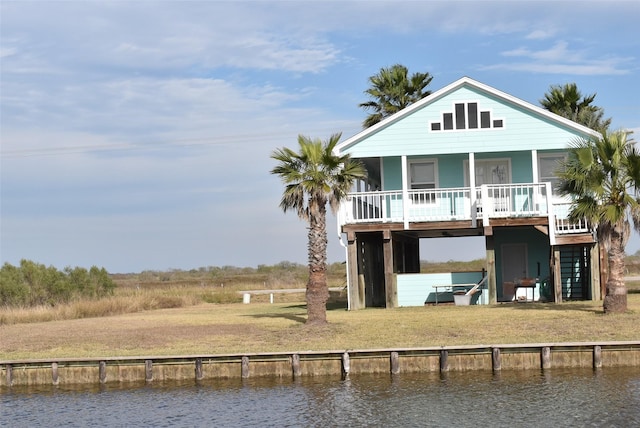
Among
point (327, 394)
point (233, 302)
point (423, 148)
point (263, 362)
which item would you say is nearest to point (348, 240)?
point (423, 148)

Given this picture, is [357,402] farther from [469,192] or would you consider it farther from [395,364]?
[469,192]

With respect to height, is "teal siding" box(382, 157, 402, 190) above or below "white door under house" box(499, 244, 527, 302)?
above

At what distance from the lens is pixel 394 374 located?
69.8ft

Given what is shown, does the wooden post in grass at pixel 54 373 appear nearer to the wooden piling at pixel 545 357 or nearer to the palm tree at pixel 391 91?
the wooden piling at pixel 545 357

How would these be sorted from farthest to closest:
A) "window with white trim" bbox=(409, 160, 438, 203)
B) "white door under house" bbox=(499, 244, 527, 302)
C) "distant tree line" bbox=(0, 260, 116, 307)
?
"distant tree line" bbox=(0, 260, 116, 307)
"white door under house" bbox=(499, 244, 527, 302)
"window with white trim" bbox=(409, 160, 438, 203)

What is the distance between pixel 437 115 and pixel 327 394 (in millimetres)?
17108

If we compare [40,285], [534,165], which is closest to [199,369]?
[534,165]

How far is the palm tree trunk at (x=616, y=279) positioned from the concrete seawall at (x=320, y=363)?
5.53 meters

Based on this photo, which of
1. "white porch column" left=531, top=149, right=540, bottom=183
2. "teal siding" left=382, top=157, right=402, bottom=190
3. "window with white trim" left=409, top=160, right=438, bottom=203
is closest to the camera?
"white porch column" left=531, top=149, right=540, bottom=183

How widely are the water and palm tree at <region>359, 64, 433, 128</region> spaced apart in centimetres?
2432

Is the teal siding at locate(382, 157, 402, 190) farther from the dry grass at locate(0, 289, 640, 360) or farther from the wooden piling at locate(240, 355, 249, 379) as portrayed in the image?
the wooden piling at locate(240, 355, 249, 379)

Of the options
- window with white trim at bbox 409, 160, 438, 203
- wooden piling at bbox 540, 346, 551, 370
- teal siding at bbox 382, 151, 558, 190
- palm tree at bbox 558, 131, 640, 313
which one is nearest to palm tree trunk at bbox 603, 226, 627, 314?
palm tree at bbox 558, 131, 640, 313

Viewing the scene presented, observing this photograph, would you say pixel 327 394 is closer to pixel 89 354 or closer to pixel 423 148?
pixel 89 354

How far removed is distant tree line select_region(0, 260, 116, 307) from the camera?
1700 inches
